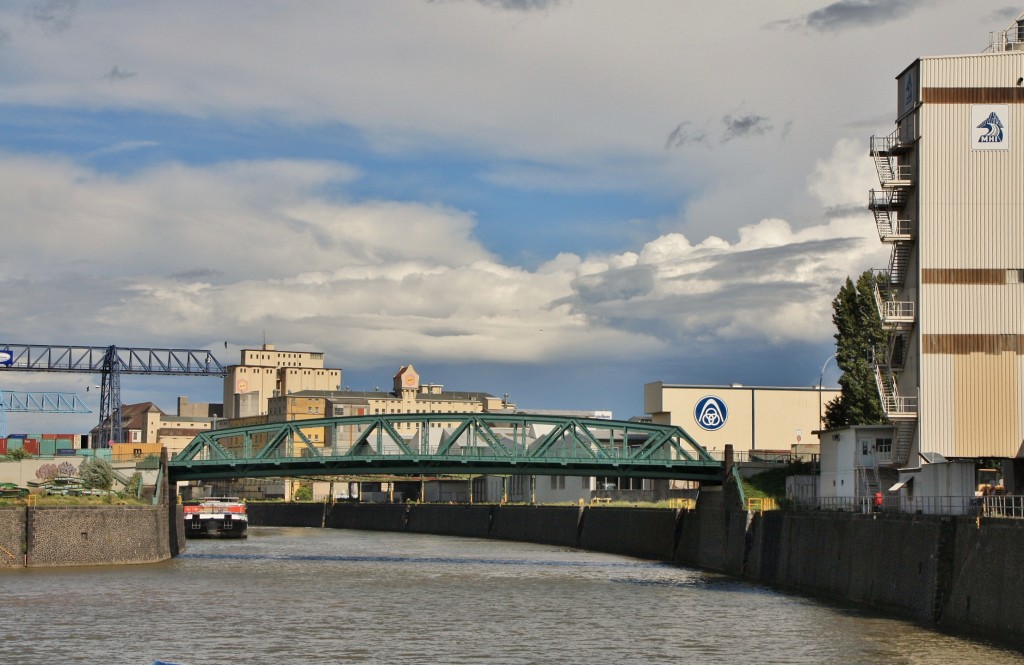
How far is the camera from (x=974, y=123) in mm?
73688

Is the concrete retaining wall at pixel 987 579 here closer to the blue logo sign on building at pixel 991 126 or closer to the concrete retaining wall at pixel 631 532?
the blue logo sign on building at pixel 991 126

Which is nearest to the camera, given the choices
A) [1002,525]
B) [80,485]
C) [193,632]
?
[1002,525]

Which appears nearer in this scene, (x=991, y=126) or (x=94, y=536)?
(x=991, y=126)

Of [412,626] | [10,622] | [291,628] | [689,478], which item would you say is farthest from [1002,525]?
[689,478]

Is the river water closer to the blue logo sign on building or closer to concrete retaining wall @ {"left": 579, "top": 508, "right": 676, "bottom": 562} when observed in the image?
concrete retaining wall @ {"left": 579, "top": 508, "right": 676, "bottom": 562}

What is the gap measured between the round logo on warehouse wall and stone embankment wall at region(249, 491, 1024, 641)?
14.8 meters

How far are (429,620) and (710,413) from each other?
79406 millimetres

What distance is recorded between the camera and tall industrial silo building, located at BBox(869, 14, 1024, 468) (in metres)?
73.1

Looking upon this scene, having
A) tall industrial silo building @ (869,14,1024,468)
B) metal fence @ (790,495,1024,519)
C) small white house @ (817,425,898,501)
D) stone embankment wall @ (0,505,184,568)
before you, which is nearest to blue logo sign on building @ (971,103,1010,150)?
tall industrial silo building @ (869,14,1024,468)

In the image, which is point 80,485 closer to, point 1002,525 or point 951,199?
point 951,199

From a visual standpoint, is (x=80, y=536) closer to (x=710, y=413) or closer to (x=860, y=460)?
(x=860, y=460)

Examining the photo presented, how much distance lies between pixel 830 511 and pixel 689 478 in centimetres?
2542

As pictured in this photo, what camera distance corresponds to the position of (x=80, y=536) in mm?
84812

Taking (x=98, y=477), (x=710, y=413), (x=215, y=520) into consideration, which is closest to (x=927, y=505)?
(x=98, y=477)
